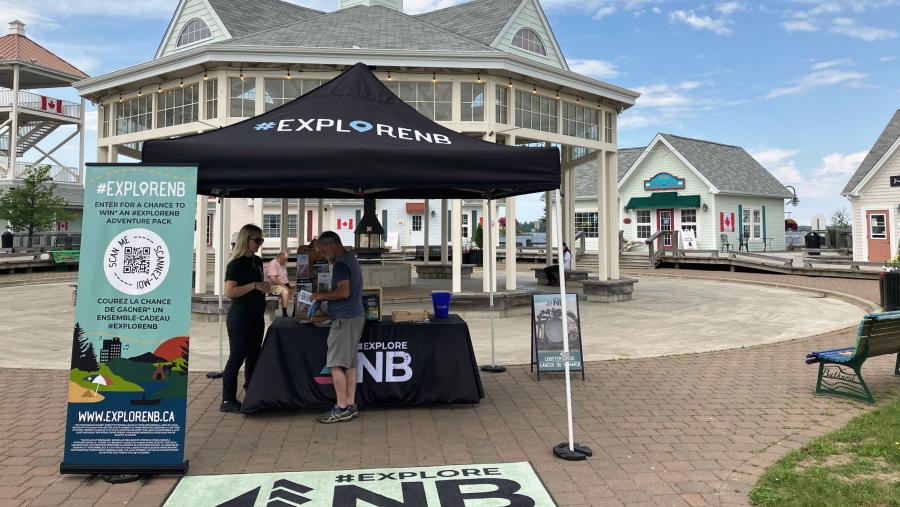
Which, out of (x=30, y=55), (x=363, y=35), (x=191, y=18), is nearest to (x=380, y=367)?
(x=363, y=35)

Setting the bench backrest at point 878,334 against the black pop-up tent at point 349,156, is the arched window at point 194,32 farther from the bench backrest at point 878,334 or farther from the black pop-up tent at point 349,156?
the bench backrest at point 878,334

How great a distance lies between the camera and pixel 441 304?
6078mm

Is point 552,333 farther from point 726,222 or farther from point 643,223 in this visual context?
point 643,223

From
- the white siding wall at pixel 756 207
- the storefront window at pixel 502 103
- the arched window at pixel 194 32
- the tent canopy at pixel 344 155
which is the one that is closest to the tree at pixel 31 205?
the arched window at pixel 194 32

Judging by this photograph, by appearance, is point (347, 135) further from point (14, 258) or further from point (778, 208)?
point (778, 208)

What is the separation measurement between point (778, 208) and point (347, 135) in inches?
1552

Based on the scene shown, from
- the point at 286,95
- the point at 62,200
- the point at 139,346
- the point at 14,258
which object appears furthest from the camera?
the point at 62,200

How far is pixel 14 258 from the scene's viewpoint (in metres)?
27.5

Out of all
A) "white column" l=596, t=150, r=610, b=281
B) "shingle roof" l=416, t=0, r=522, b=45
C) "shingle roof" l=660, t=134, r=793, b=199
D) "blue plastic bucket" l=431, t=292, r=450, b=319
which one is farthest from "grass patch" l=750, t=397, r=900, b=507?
"shingle roof" l=660, t=134, r=793, b=199

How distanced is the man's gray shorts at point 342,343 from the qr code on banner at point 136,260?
1725mm

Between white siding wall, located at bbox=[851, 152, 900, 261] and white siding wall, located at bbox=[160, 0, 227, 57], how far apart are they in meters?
29.1

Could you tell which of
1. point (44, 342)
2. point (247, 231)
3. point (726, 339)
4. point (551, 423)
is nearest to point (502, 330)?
point (726, 339)

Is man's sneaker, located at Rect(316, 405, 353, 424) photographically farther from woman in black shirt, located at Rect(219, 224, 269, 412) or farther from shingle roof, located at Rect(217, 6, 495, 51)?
shingle roof, located at Rect(217, 6, 495, 51)

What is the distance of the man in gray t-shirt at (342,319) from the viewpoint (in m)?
5.12
